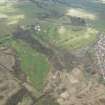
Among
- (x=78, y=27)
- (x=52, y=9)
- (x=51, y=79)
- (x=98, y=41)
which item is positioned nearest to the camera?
(x=51, y=79)

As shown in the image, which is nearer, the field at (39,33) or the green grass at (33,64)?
the green grass at (33,64)

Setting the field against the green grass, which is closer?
the green grass

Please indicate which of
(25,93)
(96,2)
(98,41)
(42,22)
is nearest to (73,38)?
(98,41)

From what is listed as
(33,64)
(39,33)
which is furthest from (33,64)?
(39,33)

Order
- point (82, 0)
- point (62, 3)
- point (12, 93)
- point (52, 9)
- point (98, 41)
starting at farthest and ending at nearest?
point (82, 0)
point (62, 3)
point (52, 9)
point (98, 41)
point (12, 93)

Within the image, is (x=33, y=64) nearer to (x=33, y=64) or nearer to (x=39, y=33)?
(x=33, y=64)

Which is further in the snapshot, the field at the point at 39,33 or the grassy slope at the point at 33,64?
the field at the point at 39,33

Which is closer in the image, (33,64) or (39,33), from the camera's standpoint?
(33,64)

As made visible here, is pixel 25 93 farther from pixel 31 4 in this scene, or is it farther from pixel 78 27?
pixel 31 4

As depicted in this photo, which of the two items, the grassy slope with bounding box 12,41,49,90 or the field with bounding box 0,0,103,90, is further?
the field with bounding box 0,0,103,90

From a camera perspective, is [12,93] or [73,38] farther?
[73,38]
